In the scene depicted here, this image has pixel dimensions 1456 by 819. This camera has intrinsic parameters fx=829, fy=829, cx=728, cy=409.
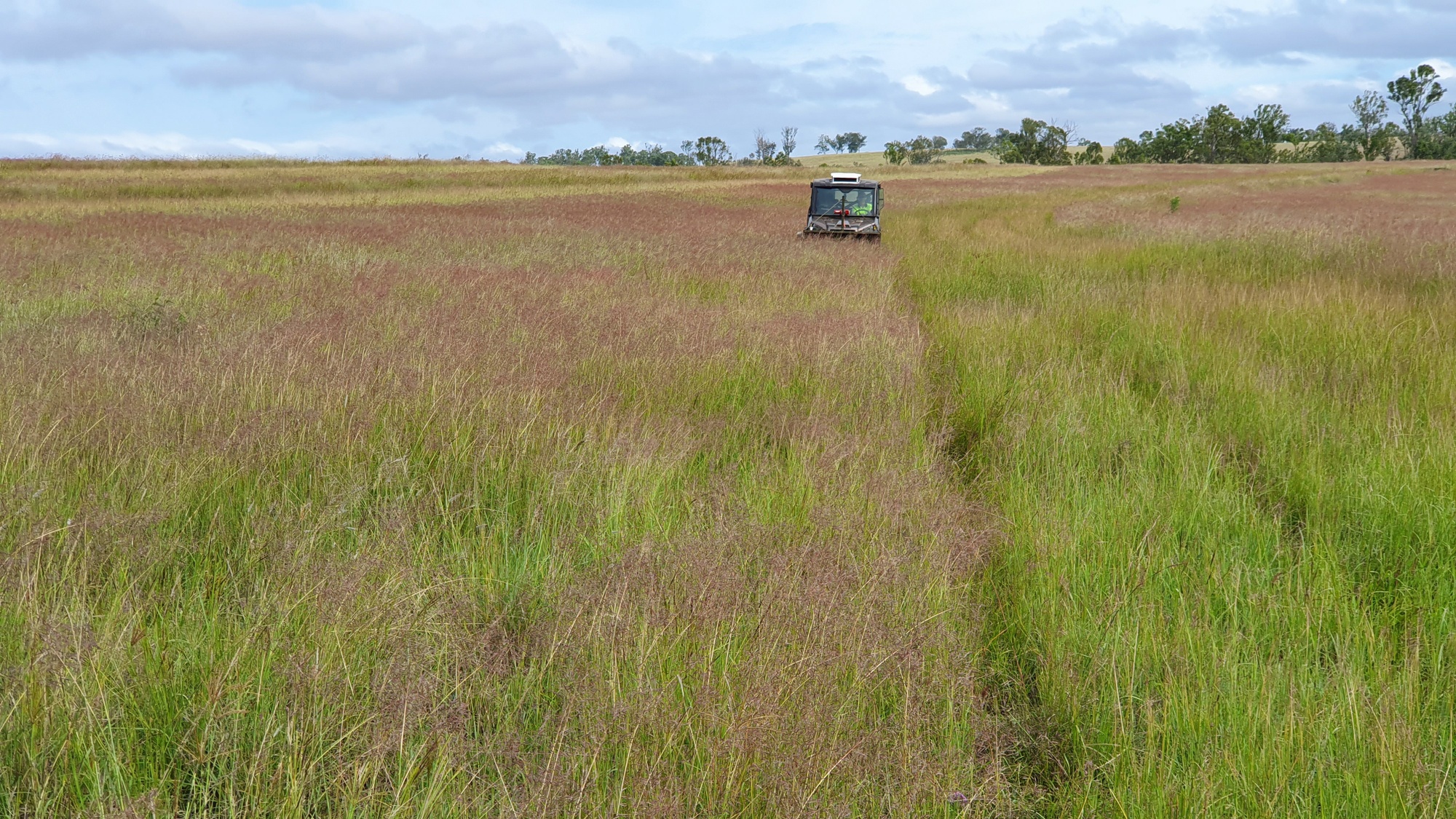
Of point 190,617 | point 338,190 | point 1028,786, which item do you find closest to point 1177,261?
point 1028,786

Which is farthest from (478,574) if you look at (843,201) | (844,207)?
(843,201)

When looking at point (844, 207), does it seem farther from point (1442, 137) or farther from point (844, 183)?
point (1442, 137)

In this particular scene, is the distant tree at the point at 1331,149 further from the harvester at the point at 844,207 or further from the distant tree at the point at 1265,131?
the harvester at the point at 844,207

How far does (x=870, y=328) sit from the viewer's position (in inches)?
300

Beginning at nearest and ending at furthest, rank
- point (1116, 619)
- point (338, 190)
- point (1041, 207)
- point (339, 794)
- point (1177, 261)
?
1. point (339, 794)
2. point (1116, 619)
3. point (1177, 261)
4. point (1041, 207)
5. point (338, 190)

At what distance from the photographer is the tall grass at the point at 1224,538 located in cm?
222

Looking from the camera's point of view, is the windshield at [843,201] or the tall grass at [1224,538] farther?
the windshield at [843,201]

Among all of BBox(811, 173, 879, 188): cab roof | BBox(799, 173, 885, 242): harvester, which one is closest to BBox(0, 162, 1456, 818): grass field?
BBox(799, 173, 885, 242): harvester

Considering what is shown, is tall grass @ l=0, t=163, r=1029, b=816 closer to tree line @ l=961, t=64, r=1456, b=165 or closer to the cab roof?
the cab roof

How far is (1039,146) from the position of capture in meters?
117

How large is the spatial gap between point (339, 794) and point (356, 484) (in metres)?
1.99

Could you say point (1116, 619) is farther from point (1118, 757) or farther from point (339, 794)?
point (339, 794)

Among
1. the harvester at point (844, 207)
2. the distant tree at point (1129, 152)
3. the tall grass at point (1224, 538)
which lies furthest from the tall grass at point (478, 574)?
the distant tree at point (1129, 152)

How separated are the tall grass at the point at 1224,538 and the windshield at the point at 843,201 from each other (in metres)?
10.2
